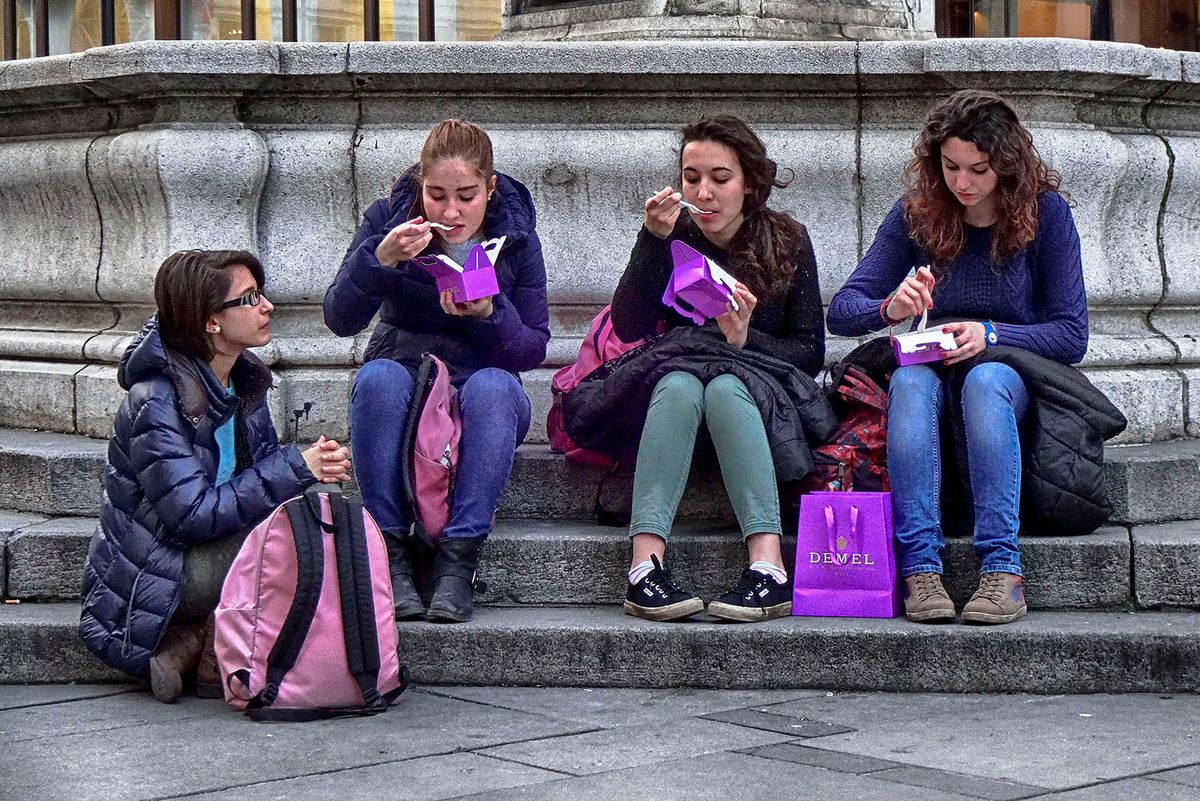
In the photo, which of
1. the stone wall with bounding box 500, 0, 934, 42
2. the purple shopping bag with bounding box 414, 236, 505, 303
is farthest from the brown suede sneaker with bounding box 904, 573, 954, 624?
the stone wall with bounding box 500, 0, 934, 42

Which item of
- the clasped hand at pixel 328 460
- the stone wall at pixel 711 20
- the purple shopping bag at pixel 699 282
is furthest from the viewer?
the stone wall at pixel 711 20

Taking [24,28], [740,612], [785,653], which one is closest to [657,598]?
[740,612]

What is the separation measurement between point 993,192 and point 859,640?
4.17 feet

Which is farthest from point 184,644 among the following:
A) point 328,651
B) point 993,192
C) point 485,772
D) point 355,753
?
point 993,192

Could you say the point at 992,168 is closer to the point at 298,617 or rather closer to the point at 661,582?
the point at 661,582

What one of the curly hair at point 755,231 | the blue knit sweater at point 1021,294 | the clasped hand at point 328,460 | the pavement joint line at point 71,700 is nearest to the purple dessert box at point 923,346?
the blue knit sweater at point 1021,294

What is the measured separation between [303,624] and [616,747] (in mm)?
794

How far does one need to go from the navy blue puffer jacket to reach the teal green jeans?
2.86ft

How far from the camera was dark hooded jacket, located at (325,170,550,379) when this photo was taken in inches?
189

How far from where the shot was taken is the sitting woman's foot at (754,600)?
4.48 m

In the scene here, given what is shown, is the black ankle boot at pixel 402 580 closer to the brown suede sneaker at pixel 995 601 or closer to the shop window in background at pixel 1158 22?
the brown suede sneaker at pixel 995 601

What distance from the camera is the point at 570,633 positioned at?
4.47m

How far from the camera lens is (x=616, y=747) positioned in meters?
3.85

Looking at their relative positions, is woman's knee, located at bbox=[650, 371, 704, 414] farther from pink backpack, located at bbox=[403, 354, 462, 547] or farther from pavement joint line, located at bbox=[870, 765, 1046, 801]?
pavement joint line, located at bbox=[870, 765, 1046, 801]
